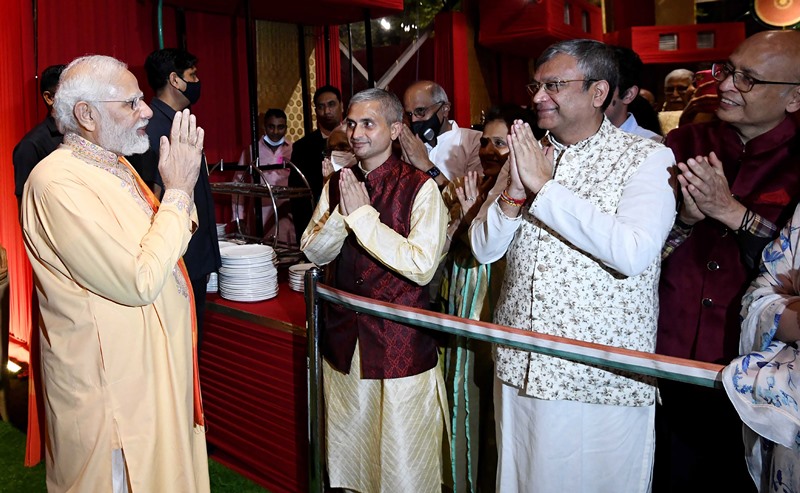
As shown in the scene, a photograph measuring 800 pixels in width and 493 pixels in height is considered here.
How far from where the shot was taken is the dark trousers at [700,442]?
215 cm

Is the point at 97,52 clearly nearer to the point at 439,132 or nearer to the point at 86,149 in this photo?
the point at 439,132

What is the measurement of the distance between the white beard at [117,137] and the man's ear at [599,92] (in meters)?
1.27

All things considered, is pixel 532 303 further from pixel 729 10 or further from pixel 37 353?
pixel 729 10

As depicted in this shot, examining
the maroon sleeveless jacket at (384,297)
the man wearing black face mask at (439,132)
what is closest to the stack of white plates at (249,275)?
the maroon sleeveless jacket at (384,297)

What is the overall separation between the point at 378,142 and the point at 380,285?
0.49m

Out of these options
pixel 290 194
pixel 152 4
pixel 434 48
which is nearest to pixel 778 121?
pixel 290 194

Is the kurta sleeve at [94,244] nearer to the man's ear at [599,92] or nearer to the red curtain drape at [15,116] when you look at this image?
the man's ear at [599,92]

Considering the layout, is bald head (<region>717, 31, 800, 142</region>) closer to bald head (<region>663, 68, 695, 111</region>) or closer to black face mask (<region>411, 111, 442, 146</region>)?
black face mask (<region>411, 111, 442, 146</region>)

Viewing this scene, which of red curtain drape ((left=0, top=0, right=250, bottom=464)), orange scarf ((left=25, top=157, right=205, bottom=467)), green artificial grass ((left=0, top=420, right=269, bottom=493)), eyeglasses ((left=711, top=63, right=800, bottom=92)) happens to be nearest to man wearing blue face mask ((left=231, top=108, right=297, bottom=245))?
red curtain drape ((left=0, top=0, right=250, bottom=464))

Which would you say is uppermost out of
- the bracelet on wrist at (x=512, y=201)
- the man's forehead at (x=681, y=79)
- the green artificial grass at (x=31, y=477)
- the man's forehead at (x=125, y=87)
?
the man's forehead at (x=681, y=79)

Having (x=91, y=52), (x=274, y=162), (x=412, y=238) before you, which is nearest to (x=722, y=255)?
(x=412, y=238)

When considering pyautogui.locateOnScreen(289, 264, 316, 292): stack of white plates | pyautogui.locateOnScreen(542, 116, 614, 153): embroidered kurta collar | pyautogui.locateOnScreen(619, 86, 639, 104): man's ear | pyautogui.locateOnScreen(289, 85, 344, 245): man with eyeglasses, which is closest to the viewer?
pyautogui.locateOnScreen(542, 116, 614, 153): embroidered kurta collar

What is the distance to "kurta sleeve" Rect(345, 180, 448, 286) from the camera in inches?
86.7

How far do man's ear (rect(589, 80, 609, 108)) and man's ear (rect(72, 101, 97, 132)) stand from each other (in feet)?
4.48
